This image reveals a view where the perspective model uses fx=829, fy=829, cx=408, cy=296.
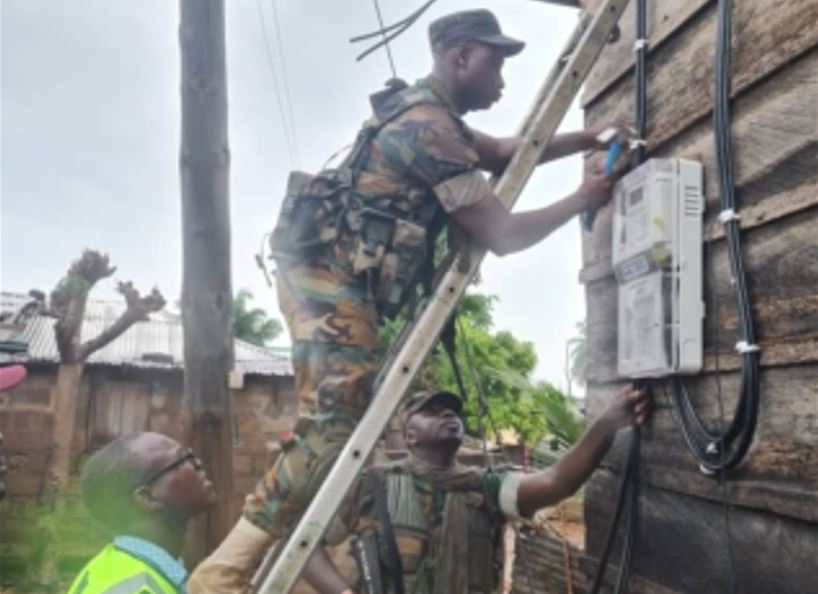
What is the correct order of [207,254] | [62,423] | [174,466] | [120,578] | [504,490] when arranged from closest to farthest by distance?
[120,578] < [174,466] < [504,490] < [207,254] < [62,423]

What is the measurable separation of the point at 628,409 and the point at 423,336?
737 millimetres

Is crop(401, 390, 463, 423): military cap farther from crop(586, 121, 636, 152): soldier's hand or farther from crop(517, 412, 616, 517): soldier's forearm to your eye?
crop(586, 121, 636, 152): soldier's hand

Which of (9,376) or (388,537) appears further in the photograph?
(9,376)

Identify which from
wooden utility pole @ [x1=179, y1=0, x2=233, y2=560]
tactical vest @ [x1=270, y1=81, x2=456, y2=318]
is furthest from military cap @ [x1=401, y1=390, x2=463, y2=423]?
tactical vest @ [x1=270, y1=81, x2=456, y2=318]

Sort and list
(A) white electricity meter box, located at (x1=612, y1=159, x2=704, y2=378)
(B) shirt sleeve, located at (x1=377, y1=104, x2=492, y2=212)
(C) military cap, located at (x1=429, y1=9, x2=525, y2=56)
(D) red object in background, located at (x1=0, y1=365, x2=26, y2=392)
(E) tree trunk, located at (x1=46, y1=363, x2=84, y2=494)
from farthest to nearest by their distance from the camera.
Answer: (E) tree trunk, located at (x1=46, y1=363, x2=84, y2=494) < (D) red object in background, located at (x1=0, y1=365, x2=26, y2=392) < (C) military cap, located at (x1=429, y1=9, x2=525, y2=56) < (B) shirt sleeve, located at (x1=377, y1=104, x2=492, y2=212) < (A) white electricity meter box, located at (x1=612, y1=159, x2=704, y2=378)

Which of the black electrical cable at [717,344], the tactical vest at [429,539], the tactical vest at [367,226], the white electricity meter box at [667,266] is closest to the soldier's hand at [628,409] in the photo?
the white electricity meter box at [667,266]

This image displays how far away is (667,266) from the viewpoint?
2.39 m

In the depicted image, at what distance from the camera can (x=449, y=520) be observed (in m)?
4.31

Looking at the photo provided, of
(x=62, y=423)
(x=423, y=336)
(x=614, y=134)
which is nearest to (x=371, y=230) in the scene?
(x=423, y=336)

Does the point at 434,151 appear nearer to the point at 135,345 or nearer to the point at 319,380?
the point at 319,380

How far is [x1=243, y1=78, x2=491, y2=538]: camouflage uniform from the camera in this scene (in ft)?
9.30

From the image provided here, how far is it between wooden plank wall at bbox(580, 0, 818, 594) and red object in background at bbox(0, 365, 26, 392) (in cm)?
358

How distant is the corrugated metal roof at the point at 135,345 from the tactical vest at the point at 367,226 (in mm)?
10949

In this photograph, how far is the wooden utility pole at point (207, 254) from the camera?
5.61 meters
